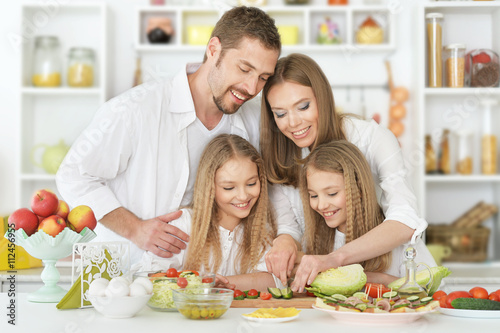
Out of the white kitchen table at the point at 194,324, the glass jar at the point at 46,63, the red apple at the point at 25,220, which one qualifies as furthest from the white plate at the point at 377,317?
the glass jar at the point at 46,63

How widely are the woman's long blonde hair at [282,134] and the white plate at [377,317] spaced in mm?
984

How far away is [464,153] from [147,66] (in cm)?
205

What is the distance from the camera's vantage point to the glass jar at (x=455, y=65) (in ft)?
11.7

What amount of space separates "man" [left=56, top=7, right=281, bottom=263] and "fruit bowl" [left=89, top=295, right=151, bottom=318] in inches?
33.2

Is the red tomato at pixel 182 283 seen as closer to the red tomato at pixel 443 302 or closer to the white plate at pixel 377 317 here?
the white plate at pixel 377 317

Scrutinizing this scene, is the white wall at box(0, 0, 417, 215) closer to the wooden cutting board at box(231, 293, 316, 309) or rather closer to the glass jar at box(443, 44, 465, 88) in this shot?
the glass jar at box(443, 44, 465, 88)

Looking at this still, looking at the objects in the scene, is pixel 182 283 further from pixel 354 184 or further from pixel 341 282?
pixel 354 184

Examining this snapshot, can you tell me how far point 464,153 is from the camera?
3.69 m

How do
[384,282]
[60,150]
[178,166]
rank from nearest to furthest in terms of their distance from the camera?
1. [384,282]
2. [178,166]
3. [60,150]

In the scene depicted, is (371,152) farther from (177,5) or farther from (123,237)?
(177,5)

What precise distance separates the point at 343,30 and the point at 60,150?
1915mm

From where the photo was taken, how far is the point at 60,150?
3.70 meters

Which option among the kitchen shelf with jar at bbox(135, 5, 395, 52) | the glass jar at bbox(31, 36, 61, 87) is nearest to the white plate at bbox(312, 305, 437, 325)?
the kitchen shelf with jar at bbox(135, 5, 395, 52)

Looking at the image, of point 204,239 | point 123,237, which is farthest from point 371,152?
point 123,237
